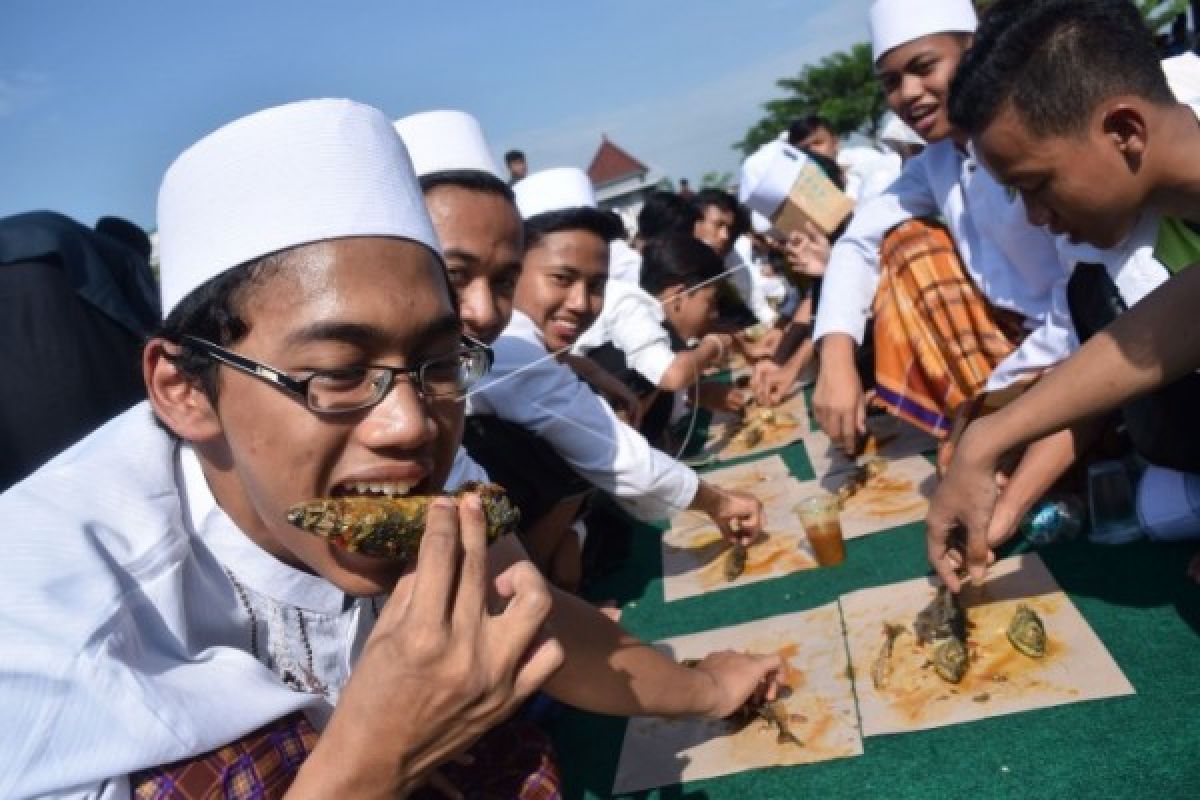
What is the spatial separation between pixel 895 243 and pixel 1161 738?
249 cm

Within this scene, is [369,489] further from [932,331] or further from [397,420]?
[932,331]

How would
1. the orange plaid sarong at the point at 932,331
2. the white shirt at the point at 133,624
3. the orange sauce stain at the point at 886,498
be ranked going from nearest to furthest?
the white shirt at the point at 133,624, the orange sauce stain at the point at 886,498, the orange plaid sarong at the point at 932,331

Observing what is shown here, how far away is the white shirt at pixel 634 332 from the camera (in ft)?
16.5

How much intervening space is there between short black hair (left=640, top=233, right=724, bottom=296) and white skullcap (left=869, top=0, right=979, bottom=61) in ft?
6.93

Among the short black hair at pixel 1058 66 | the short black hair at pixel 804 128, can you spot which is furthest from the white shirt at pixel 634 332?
the short black hair at pixel 804 128

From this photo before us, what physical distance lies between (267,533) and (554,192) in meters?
2.68

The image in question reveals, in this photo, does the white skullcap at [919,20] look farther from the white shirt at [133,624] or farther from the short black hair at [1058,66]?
the white shirt at [133,624]

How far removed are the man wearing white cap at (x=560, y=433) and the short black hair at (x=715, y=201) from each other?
4214 millimetres

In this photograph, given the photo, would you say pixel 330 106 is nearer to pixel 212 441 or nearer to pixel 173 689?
pixel 212 441

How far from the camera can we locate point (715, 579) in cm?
336

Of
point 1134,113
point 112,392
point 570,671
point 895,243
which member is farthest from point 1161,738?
point 112,392

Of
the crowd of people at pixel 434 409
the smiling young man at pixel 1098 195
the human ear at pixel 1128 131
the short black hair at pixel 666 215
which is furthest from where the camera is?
the short black hair at pixel 666 215

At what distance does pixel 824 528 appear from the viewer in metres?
3.07

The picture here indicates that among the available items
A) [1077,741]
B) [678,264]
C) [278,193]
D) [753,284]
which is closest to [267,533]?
[278,193]
